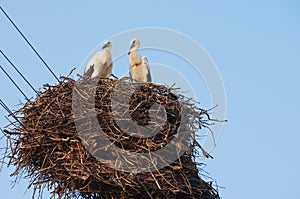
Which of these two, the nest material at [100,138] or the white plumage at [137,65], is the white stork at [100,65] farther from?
the nest material at [100,138]

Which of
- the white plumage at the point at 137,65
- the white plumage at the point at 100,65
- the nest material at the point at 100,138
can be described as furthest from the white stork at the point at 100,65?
the nest material at the point at 100,138

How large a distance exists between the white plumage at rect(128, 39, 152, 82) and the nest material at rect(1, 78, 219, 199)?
1149 mm

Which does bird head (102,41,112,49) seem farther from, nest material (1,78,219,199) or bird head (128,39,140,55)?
nest material (1,78,219,199)

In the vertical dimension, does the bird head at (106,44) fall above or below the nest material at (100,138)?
above

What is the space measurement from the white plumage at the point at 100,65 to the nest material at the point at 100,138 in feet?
3.54

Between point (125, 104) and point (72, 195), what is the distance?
91cm

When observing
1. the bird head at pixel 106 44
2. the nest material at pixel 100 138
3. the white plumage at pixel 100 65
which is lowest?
the nest material at pixel 100 138

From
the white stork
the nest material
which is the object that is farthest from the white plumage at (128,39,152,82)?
the nest material

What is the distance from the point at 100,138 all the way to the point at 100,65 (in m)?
1.84

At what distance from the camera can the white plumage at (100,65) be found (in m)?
7.93

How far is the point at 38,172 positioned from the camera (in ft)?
20.7

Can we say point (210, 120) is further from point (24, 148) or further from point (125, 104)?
point (24, 148)

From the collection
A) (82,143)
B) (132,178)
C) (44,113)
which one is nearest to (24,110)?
(44,113)

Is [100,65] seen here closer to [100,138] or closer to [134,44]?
[134,44]
